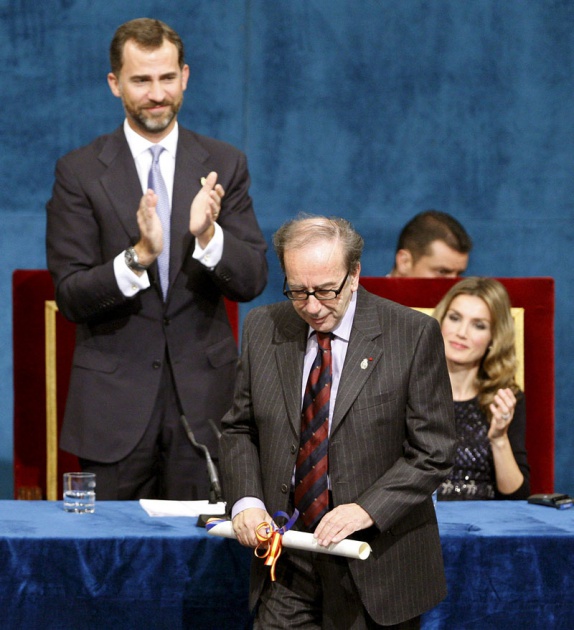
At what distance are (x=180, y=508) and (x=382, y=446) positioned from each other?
71 cm

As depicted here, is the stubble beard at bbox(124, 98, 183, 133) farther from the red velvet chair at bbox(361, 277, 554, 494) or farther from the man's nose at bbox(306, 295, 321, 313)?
the man's nose at bbox(306, 295, 321, 313)

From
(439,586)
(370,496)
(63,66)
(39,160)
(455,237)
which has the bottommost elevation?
(439,586)

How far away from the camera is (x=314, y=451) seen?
7.51ft

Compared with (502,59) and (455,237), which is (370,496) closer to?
(455,237)

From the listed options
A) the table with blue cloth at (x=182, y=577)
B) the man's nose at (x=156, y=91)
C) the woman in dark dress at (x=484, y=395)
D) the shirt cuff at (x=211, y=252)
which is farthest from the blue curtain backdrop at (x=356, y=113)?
the table with blue cloth at (x=182, y=577)

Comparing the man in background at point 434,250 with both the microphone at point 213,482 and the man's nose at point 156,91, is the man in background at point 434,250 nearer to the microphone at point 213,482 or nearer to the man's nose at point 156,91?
the man's nose at point 156,91

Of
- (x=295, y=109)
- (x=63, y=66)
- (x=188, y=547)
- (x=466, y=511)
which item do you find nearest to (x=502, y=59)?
(x=295, y=109)

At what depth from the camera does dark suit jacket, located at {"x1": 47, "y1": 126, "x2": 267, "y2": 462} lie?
314 centimetres

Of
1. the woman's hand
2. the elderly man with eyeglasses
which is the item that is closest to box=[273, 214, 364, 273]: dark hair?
the elderly man with eyeglasses

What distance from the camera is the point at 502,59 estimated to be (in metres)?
5.14

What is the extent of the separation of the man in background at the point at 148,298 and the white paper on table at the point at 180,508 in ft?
1.13

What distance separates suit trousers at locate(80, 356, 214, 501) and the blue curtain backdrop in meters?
1.99

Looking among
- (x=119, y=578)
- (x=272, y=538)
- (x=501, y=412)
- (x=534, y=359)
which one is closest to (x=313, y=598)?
(x=272, y=538)

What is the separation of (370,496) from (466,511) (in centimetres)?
73
